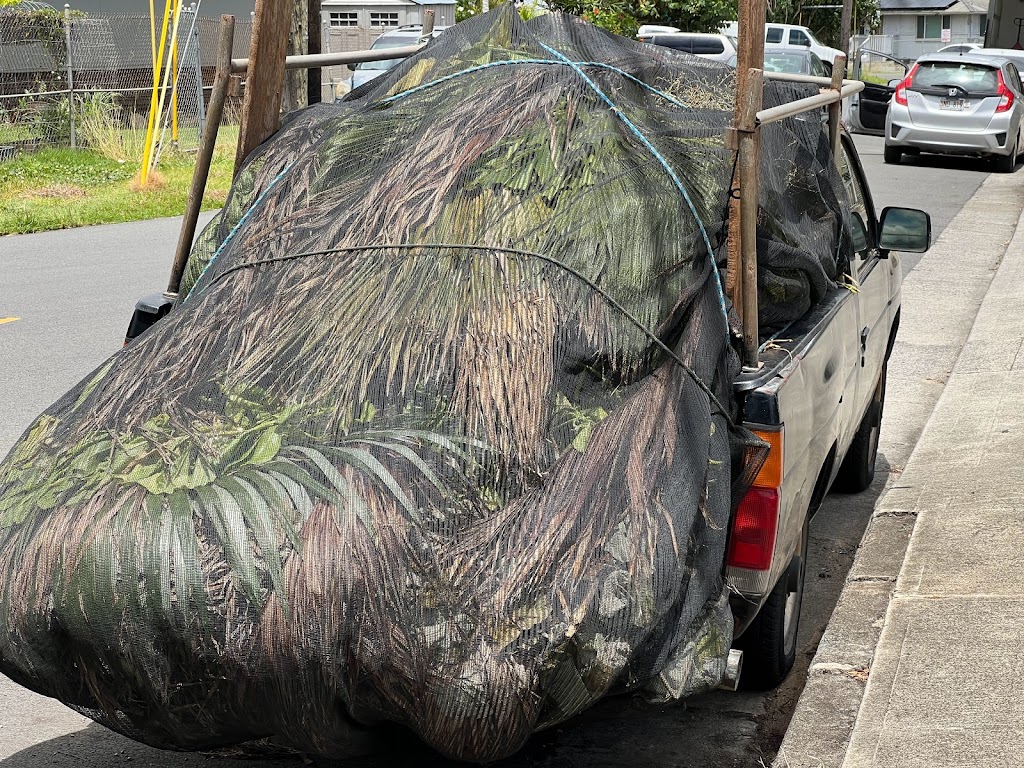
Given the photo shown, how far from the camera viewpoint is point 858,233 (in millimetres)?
5512

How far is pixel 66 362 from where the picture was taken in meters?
8.15

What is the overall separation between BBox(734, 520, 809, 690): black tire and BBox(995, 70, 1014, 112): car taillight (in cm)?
1836

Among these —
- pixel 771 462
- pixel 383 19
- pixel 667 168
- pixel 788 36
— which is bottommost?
pixel 771 462

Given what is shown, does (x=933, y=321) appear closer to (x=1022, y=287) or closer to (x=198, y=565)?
(x=1022, y=287)

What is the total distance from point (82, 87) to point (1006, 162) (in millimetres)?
15674

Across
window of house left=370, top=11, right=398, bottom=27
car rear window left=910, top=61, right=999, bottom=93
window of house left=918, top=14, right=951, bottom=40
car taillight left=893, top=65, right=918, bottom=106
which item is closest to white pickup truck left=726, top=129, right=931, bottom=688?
car taillight left=893, top=65, right=918, bottom=106

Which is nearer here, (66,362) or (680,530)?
(680,530)

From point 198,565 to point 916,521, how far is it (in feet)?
11.8

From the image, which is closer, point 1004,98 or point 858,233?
point 858,233

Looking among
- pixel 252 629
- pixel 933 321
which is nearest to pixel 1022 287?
pixel 933 321

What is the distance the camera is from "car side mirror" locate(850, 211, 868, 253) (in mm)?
5414

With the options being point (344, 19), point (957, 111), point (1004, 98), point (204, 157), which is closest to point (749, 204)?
point (204, 157)

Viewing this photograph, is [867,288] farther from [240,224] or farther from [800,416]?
[240,224]

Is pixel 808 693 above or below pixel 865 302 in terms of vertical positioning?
below
